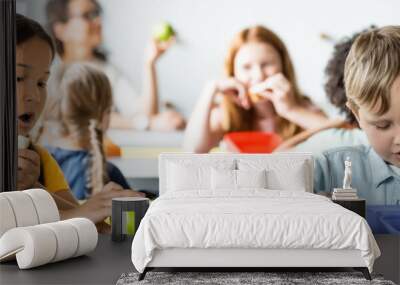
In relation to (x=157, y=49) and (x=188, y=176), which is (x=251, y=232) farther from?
(x=157, y=49)

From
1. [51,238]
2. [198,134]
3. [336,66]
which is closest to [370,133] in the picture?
[336,66]

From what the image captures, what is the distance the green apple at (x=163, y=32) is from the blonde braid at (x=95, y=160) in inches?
47.7

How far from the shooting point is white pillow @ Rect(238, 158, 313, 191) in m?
7.05

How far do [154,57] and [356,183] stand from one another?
272cm

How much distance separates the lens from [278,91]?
305 inches

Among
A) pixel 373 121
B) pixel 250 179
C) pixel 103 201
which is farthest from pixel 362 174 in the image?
pixel 103 201

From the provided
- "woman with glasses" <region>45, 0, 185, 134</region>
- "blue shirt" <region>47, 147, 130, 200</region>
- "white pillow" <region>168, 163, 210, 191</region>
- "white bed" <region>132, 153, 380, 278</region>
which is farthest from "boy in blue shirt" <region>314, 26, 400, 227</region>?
"blue shirt" <region>47, 147, 130, 200</region>

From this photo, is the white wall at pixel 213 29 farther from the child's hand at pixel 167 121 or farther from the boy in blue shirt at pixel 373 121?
the boy in blue shirt at pixel 373 121

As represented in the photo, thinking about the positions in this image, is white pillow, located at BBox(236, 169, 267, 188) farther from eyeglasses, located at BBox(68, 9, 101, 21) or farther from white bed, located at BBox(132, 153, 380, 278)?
eyeglasses, located at BBox(68, 9, 101, 21)

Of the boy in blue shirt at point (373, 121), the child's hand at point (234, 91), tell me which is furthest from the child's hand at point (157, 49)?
the boy in blue shirt at point (373, 121)

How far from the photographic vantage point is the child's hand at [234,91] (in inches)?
305

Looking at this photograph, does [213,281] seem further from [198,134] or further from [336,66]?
[336,66]

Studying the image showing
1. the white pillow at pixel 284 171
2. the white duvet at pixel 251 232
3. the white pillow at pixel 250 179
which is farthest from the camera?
the white pillow at pixel 284 171

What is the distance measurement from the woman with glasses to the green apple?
60mm
